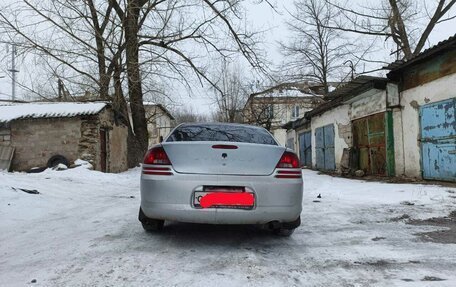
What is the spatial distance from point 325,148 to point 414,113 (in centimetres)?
663

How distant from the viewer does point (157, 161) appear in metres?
3.53

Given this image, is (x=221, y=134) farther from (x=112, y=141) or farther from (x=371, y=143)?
(x=112, y=141)

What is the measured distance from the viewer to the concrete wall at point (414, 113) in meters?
8.65

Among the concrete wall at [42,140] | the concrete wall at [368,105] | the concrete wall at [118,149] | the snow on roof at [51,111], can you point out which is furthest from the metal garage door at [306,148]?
the concrete wall at [42,140]

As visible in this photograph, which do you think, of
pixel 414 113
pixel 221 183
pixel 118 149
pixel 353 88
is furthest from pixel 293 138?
pixel 221 183

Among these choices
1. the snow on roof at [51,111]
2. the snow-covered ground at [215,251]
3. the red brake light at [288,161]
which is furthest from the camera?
the snow on roof at [51,111]

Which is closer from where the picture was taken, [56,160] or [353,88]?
[353,88]

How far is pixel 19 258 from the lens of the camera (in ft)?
10.6

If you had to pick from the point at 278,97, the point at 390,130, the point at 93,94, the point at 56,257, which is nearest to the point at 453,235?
the point at 56,257

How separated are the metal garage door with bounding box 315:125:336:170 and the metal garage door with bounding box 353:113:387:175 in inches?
84.4

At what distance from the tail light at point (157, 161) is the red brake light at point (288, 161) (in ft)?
3.53

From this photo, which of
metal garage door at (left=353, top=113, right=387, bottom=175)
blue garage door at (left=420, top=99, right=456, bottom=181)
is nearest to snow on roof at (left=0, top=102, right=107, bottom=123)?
metal garage door at (left=353, top=113, right=387, bottom=175)

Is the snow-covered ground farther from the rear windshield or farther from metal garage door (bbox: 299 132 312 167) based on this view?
metal garage door (bbox: 299 132 312 167)

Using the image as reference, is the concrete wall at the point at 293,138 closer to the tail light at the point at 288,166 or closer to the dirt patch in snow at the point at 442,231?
the dirt patch in snow at the point at 442,231
